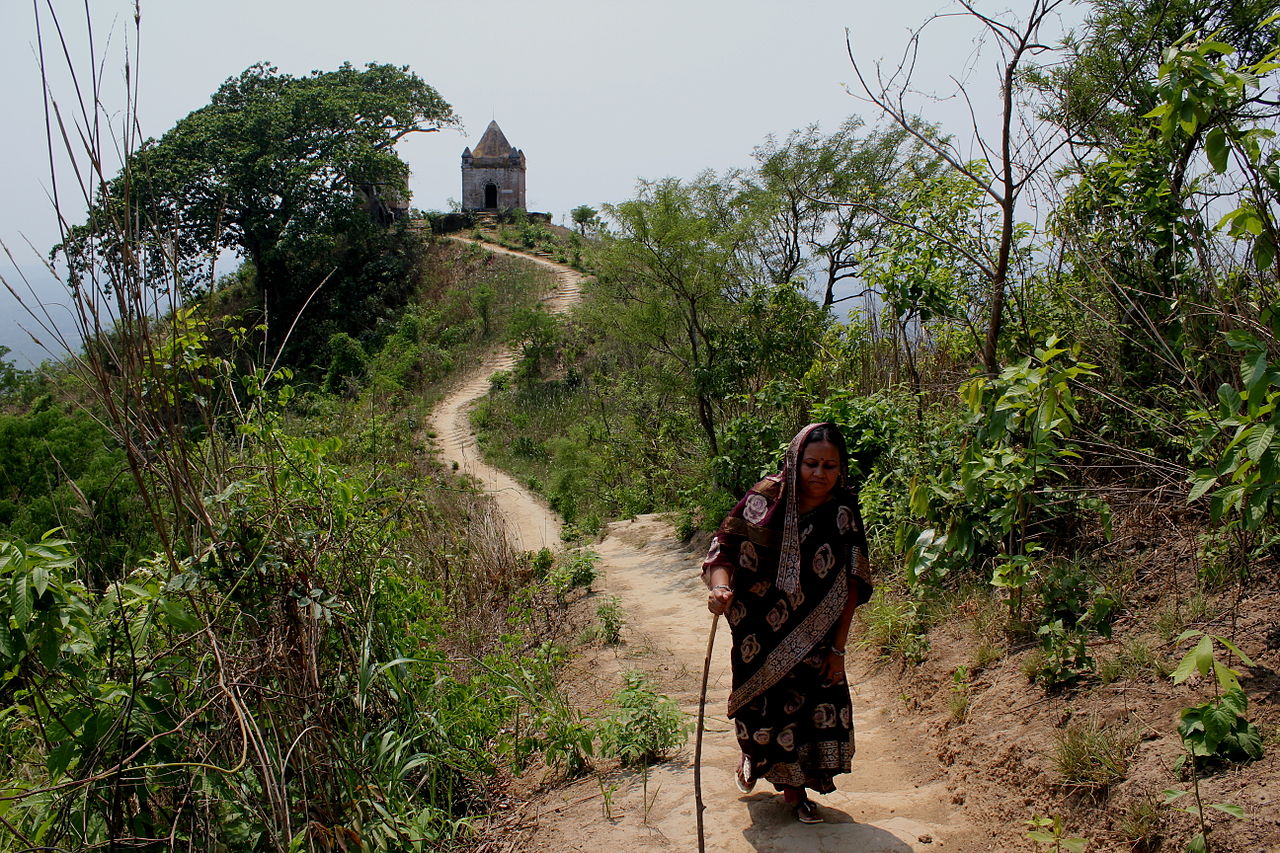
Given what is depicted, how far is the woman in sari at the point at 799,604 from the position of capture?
3.05m

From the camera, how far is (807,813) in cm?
305

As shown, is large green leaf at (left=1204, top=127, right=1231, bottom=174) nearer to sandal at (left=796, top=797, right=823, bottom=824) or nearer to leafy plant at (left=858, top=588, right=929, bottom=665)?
sandal at (left=796, top=797, right=823, bottom=824)

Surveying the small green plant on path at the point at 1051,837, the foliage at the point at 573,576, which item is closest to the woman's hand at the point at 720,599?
the small green plant on path at the point at 1051,837

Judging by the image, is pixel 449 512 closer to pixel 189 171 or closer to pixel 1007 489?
pixel 1007 489

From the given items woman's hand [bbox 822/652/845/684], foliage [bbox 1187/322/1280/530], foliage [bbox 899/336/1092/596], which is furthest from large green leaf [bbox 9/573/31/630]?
foliage [bbox 1187/322/1280/530]

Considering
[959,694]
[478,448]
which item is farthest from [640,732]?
[478,448]

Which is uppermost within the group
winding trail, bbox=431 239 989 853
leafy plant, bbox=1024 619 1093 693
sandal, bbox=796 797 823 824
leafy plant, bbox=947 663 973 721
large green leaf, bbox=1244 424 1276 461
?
large green leaf, bbox=1244 424 1276 461

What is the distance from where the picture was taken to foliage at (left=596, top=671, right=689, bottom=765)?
3699mm

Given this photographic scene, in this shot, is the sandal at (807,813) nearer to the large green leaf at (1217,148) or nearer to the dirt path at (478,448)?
the large green leaf at (1217,148)

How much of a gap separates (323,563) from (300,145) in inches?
1197

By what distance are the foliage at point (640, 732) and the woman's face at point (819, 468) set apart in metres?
1.33

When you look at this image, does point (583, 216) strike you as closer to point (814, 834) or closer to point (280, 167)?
point (280, 167)

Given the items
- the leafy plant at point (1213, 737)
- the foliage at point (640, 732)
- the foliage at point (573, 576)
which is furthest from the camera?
the foliage at point (573, 576)

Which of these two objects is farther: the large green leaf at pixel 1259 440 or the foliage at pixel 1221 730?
the foliage at pixel 1221 730
